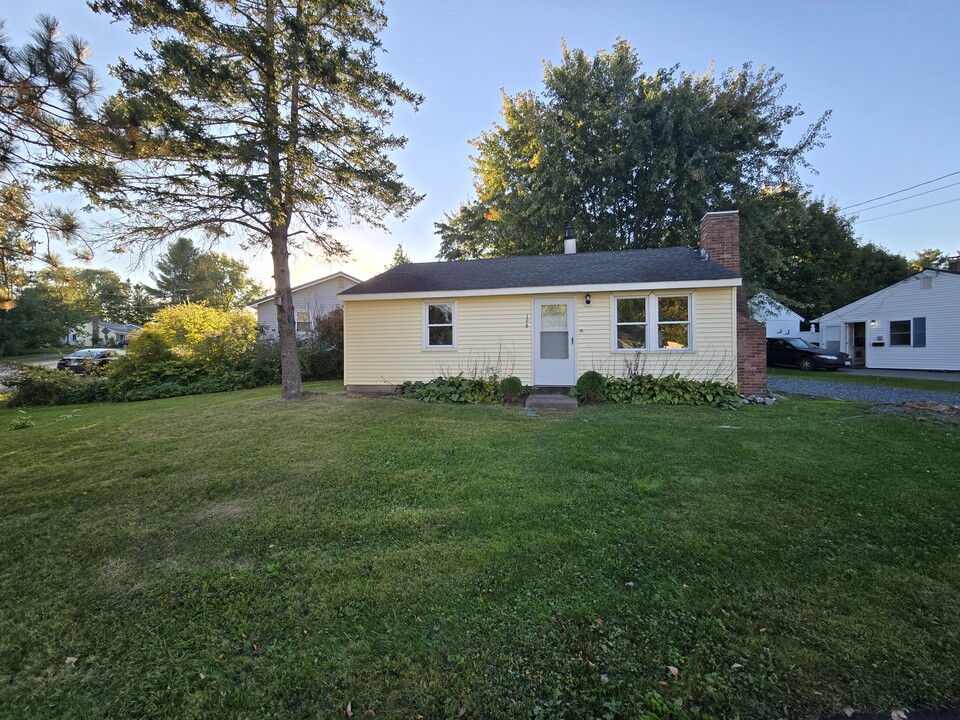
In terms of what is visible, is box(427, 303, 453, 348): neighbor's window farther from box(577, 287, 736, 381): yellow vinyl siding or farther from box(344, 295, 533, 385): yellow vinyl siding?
box(577, 287, 736, 381): yellow vinyl siding

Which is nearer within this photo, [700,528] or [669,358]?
[700,528]

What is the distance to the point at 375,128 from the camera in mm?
9266

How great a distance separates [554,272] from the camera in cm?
1043

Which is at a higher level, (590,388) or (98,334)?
(98,334)

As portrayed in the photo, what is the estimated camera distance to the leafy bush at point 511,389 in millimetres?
9188

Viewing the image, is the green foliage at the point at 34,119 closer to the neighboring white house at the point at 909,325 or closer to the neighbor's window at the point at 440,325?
the neighbor's window at the point at 440,325

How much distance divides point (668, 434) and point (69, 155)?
833 centimetres

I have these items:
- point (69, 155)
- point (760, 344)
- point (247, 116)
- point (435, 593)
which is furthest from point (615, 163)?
point (435, 593)

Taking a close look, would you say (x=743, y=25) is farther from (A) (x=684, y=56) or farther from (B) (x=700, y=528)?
(B) (x=700, y=528)

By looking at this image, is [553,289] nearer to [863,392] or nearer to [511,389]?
[511,389]

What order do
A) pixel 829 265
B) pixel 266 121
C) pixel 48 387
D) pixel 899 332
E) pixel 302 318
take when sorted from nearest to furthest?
1. pixel 266 121
2. pixel 48 387
3. pixel 899 332
4. pixel 302 318
5. pixel 829 265

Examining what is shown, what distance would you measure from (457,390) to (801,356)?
1593 centimetres

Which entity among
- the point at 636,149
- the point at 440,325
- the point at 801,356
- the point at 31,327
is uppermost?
the point at 636,149

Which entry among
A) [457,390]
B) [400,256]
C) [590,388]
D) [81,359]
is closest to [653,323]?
[590,388]
